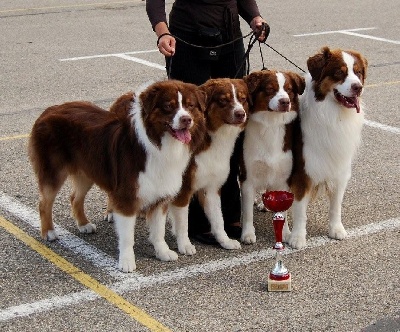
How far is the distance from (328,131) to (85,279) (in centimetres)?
203

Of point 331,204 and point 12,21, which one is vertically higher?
point 331,204

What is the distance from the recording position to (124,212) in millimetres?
6004

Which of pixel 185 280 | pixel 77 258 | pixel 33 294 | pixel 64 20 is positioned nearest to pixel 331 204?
pixel 185 280

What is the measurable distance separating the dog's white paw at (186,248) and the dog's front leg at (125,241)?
A: 17.6 inches

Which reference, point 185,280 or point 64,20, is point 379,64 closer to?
point 64,20

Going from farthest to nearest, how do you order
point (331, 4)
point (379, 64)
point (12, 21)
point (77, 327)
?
point (331, 4) → point (12, 21) → point (379, 64) → point (77, 327)

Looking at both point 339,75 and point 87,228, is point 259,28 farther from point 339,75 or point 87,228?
point 87,228

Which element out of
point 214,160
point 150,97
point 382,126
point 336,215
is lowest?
point 382,126

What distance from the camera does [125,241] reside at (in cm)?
607

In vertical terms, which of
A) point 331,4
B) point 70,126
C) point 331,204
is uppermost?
point 70,126

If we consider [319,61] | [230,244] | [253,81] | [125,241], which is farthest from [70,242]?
[319,61]

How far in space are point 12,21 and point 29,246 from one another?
11212 millimetres

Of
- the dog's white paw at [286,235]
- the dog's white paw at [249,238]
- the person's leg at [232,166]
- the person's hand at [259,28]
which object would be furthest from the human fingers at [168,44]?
the dog's white paw at [286,235]

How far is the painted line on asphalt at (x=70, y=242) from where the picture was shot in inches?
243
